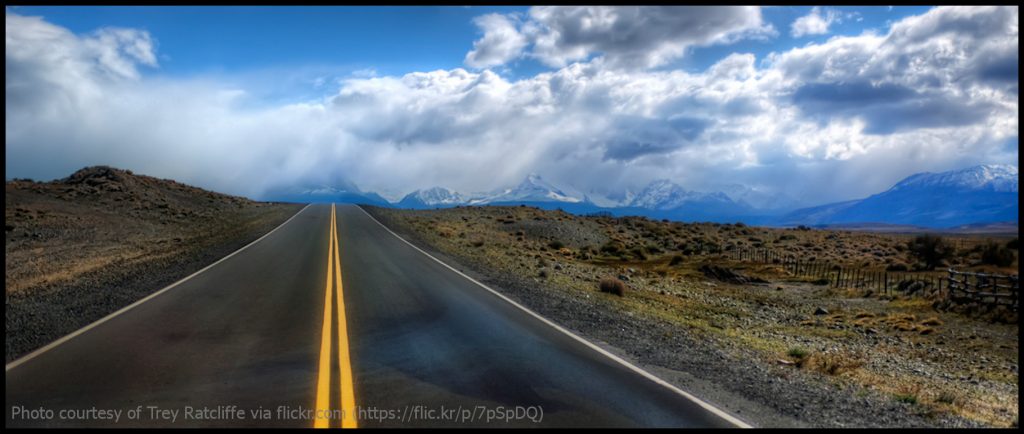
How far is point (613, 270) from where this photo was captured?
106 feet

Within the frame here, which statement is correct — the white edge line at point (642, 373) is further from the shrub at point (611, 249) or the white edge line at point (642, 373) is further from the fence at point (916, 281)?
the shrub at point (611, 249)

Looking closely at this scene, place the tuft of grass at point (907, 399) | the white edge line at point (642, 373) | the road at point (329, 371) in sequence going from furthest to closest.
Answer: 1. the tuft of grass at point (907, 399)
2. the white edge line at point (642, 373)
3. the road at point (329, 371)

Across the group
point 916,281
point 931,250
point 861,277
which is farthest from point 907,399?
point 931,250

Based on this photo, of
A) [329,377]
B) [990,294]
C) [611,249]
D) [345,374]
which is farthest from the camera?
[611,249]

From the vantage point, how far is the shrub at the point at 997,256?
40.9m

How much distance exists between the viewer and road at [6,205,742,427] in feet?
20.0

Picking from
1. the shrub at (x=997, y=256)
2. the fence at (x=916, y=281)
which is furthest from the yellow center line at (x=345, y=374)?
the shrub at (x=997, y=256)

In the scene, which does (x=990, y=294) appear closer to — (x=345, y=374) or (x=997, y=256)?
(x=997, y=256)

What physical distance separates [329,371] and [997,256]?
168 feet

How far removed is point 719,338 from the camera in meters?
12.8

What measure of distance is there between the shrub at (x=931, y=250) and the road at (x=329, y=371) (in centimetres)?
4331

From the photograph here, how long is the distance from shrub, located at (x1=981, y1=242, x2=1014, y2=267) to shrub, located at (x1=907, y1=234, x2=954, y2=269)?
2415 mm

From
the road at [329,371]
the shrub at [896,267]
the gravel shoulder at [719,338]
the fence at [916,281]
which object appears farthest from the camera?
the shrub at [896,267]

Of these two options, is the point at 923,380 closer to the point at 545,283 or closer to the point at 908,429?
the point at 908,429
